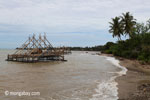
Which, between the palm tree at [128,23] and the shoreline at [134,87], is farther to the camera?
the palm tree at [128,23]

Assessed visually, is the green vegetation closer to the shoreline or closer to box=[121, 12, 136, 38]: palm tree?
box=[121, 12, 136, 38]: palm tree

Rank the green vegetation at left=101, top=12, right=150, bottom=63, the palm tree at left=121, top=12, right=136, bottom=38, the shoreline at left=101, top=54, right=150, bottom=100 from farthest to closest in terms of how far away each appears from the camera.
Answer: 1. the palm tree at left=121, top=12, right=136, bottom=38
2. the green vegetation at left=101, top=12, right=150, bottom=63
3. the shoreline at left=101, top=54, right=150, bottom=100

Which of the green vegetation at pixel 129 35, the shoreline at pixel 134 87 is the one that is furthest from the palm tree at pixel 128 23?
→ the shoreline at pixel 134 87

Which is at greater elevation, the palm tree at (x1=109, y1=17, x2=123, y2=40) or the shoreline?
the palm tree at (x1=109, y1=17, x2=123, y2=40)

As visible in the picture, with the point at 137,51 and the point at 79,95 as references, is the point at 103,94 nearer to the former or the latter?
the point at 79,95

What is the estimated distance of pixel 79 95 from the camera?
7.62 meters

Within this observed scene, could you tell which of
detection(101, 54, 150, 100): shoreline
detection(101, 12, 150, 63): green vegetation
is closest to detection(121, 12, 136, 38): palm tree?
detection(101, 12, 150, 63): green vegetation

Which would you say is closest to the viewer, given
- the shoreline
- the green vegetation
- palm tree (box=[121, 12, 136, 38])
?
the shoreline

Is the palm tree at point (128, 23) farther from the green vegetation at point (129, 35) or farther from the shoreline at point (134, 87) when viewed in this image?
the shoreline at point (134, 87)

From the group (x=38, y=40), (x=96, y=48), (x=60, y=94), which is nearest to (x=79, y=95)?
(x=60, y=94)

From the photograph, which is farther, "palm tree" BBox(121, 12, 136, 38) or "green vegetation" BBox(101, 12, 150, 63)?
"palm tree" BBox(121, 12, 136, 38)

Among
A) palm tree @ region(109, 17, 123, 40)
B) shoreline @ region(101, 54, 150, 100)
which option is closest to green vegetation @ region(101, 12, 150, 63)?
palm tree @ region(109, 17, 123, 40)

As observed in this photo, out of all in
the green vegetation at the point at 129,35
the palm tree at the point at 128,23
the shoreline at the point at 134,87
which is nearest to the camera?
the shoreline at the point at 134,87

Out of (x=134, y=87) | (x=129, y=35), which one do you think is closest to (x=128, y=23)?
(x=129, y=35)
